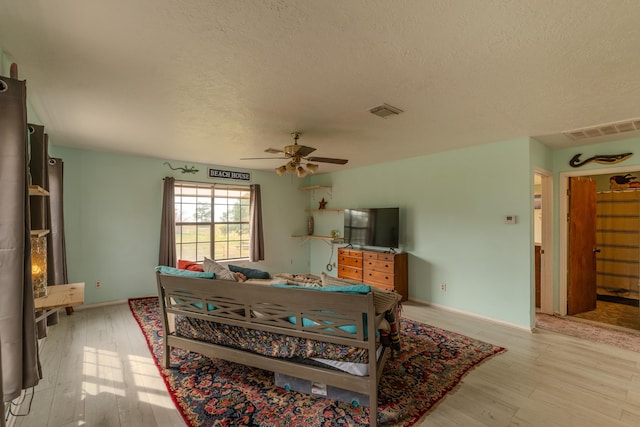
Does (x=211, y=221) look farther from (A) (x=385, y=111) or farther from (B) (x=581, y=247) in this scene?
(B) (x=581, y=247)

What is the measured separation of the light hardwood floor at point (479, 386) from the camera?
208cm

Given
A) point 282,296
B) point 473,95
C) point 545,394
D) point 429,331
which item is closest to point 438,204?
point 429,331

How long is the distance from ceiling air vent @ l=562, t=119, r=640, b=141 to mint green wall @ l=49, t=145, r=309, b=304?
227 inches

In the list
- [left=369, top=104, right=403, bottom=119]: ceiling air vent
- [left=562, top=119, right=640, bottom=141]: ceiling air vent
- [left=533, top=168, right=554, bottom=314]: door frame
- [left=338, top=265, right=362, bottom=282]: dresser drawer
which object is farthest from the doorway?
[left=369, top=104, right=403, bottom=119]: ceiling air vent

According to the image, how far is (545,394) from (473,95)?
2.52 meters

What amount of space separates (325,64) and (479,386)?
2847 millimetres

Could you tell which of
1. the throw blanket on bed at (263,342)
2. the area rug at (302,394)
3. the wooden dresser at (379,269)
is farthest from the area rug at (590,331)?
the throw blanket on bed at (263,342)

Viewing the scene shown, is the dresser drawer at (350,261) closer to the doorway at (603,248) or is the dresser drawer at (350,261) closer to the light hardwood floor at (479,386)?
the light hardwood floor at (479,386)

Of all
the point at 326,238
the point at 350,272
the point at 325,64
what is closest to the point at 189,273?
the point at 325,64

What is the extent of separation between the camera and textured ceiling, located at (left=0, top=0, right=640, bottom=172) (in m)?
1.49

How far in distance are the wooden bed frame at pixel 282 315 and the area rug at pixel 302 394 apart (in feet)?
0.83

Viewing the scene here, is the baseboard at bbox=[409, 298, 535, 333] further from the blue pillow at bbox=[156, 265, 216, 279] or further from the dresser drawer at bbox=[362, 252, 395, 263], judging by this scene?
the blue pillow at bbox=[156, 265, 216, 279]

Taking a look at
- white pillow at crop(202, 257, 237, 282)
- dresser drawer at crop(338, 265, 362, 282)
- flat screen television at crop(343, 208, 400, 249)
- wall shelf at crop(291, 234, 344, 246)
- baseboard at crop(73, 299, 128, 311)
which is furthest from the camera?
wall shelf at crop(291, 234, 344, 246)

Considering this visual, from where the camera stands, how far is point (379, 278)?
501cm
